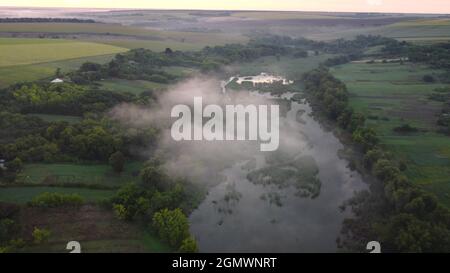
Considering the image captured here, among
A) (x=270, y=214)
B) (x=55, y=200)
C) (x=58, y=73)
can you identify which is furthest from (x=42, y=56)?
(x=270, y=214)

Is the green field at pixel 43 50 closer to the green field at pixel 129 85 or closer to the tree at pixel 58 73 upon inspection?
the tree at pixel 58 73

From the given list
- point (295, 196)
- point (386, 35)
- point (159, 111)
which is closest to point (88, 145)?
point (159, 111)

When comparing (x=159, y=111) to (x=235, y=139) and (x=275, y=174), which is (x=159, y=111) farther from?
(x=275, y=174)

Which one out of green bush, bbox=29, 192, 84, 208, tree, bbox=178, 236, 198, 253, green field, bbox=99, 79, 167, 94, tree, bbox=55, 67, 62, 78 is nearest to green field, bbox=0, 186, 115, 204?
green bush, bbox=29, 192, 84, 208

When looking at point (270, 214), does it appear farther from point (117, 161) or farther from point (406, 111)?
point (406, 111)

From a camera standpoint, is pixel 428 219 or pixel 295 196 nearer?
pixel 428 219

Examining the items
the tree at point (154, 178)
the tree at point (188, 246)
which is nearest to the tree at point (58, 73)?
the tree at point (154, 178)
